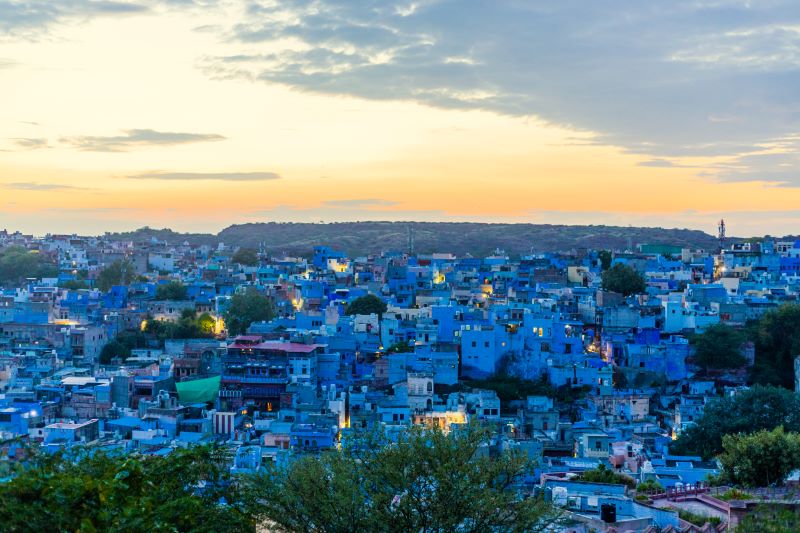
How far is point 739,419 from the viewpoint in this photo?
18.5 m

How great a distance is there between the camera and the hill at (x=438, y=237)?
78.1m

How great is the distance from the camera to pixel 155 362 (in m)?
25.2

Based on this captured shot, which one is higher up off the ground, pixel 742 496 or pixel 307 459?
pixel 307 459

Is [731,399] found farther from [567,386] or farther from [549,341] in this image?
[549,341]

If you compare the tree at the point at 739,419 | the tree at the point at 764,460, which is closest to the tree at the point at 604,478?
the tree at the point at 764,460

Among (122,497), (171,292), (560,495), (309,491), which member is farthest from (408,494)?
(171,292)

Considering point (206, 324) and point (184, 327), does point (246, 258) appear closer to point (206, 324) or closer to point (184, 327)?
point (206, 324)

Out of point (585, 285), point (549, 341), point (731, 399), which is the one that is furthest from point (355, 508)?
point (585, 285)

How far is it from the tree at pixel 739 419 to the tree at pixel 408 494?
9.51 m

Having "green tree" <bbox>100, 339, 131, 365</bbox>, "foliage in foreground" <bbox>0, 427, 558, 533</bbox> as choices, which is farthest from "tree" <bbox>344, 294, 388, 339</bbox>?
"foliage in foreground" <bbox>0, 427, 558, 533</bbox>

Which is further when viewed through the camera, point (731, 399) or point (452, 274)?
point (452, 274)

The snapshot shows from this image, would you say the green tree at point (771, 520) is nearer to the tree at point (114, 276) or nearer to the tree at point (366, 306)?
the tree at point (366, 306)

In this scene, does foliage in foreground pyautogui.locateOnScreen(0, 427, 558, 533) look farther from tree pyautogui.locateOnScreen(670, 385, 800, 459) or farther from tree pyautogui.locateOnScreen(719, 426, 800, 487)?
tree pyautogui.locateOnScreen(670, 385, 800, 459)

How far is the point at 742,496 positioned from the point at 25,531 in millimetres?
8194
